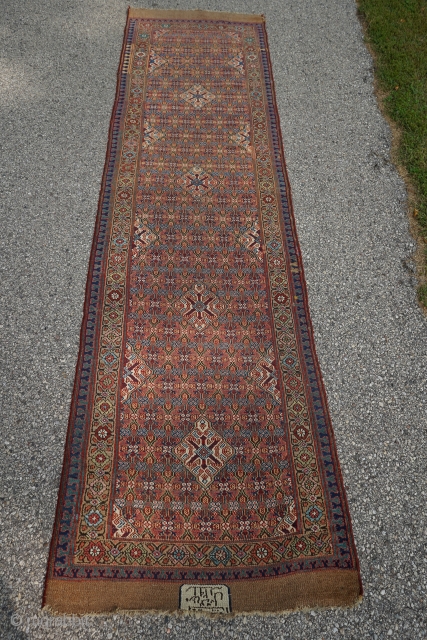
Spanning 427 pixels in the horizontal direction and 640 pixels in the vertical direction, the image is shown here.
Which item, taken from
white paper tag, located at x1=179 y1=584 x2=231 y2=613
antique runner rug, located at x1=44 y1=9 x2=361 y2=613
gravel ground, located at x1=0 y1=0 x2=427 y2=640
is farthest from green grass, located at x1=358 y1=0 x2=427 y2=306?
white paper tag, located at x1=179 y1=584 x2=231 y2=613

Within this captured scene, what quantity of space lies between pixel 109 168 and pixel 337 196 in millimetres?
1676

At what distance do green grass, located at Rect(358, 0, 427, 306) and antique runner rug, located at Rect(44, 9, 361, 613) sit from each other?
0.99 m

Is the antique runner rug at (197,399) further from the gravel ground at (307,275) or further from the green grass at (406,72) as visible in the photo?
the green grass at (406,72)

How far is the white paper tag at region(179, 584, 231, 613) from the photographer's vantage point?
2.36m

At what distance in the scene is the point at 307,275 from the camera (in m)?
3.42

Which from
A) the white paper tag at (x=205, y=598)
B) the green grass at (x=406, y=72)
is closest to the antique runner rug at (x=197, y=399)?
the white paper tag at (x=205, y=598)

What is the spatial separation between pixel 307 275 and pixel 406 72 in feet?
8.25

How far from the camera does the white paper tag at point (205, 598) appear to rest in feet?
7.75

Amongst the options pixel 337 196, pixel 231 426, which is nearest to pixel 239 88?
pixel 337 196

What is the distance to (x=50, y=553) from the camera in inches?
96.3

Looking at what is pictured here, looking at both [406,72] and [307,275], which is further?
[406,72]

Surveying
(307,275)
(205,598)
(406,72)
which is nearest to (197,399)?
(205,598)

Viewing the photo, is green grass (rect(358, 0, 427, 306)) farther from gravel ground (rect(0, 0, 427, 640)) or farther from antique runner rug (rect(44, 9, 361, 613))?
antique runner rug (rect(44, 9, 361, 613))

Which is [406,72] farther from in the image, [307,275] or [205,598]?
[205,598]
